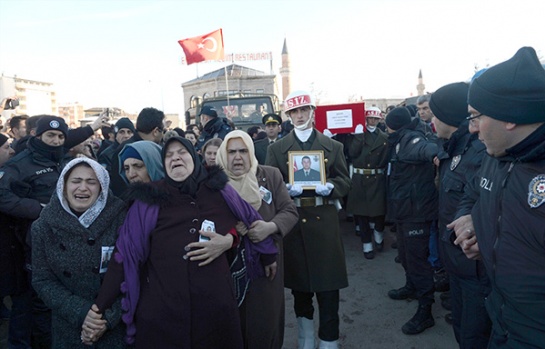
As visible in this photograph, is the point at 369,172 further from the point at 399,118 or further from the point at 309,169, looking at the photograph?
the point at 309,169

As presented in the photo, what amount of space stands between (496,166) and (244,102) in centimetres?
872

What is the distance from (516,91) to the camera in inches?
59.3

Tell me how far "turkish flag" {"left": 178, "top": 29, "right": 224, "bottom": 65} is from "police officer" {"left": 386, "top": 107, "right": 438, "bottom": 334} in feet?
34.4

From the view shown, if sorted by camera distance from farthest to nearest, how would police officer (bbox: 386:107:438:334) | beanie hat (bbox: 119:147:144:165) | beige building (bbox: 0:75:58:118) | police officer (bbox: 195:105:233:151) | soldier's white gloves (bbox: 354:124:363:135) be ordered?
1. beige building (bbox: 0:75:58:118)
2. police officer (bbox: 195:105:233:151)
3. soldier's white gloves (bbox: 354:124:363:135)
4. police officer (bbox: 386:107:438:334)
5. beanie hat (bbox: 119:147:144:165)

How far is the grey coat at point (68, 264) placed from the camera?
212cm

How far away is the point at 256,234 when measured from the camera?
7.77 ft

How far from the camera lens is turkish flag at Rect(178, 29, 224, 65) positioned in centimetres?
1340

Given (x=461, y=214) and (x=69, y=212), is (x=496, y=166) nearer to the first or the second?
(x=461, y=214)

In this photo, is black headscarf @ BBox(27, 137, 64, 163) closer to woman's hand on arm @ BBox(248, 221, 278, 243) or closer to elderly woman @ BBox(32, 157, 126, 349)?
elderly woman @ BBox(32, 157, 126, 349)

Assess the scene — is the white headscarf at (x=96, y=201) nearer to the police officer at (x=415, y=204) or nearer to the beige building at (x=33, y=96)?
the police officer at (x=415, y=204)

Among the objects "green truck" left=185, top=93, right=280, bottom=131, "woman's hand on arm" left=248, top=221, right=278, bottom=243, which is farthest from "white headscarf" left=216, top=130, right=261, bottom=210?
"green truck" left=185, top=93, right=280, bottom=131

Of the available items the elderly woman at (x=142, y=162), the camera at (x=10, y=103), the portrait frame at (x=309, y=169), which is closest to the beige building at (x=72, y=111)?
the camera at (x=10, y=103)

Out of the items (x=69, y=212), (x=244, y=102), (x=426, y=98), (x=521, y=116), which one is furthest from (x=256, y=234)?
(x=244, y=102)

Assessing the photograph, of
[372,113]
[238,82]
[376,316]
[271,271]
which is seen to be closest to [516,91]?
[271,271]
